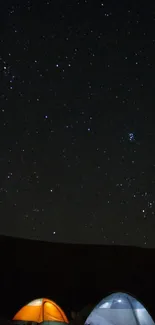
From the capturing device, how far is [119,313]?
25.5 feet

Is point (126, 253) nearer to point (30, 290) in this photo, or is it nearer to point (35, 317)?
point (30, 290)

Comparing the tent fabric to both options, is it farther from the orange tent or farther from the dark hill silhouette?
the dark hill silhouette

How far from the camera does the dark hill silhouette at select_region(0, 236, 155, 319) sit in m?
17.2

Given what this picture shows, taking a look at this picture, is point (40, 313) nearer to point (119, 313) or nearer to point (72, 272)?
point (119, 313)

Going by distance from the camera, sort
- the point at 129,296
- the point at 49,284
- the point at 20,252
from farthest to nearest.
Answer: the point at 20,252
the point at 49,284
the point at 129,296

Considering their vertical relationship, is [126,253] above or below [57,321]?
below

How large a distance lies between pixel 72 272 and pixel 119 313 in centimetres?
1247

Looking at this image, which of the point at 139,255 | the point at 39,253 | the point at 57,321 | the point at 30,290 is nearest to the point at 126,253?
the point at 139,255

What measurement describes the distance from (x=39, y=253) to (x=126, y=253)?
3.94 m

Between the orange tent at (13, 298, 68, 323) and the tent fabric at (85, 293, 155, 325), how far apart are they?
103 centimetres

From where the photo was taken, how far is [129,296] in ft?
26.9

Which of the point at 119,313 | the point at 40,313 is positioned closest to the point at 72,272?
the point at 40,313

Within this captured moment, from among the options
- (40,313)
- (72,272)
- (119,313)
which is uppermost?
(119,313)

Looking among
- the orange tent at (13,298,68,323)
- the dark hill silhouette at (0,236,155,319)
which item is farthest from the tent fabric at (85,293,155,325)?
the dark hill silhouette at (0,236,155,319)
